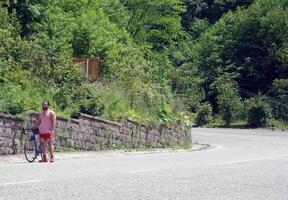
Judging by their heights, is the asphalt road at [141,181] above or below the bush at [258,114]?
below

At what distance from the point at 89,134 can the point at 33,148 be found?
3.88m

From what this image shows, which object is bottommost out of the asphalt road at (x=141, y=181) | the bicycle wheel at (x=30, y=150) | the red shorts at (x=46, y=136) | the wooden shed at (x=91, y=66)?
the asphalt road at (x=141, y=181)

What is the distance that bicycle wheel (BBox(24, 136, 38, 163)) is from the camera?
17.6 metres

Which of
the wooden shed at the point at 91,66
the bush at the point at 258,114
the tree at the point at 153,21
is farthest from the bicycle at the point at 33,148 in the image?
the bush at the point at 258,114

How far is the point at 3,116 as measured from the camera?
18.8 metres

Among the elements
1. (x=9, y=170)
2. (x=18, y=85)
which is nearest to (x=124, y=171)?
(x=9, y=170)

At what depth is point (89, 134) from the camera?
22219 millimetres

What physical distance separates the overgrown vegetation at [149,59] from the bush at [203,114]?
0.13m

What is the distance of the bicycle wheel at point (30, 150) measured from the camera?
17.6 meters

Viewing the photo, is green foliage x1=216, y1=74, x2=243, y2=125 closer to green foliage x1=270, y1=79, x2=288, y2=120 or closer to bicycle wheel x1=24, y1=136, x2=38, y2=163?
green foliage x1=270, y1=79, x2=288, y2=120

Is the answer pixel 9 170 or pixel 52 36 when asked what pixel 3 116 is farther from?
pixel 52 36

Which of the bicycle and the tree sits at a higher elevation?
the tree

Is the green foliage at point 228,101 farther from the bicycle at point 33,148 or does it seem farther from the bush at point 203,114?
the bicycle at point 33,148

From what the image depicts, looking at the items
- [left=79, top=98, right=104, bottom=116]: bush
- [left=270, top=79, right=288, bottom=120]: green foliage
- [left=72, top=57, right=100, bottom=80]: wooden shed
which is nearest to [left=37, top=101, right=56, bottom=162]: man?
[left=79, top=98, right=104, bottom=116]: bush
